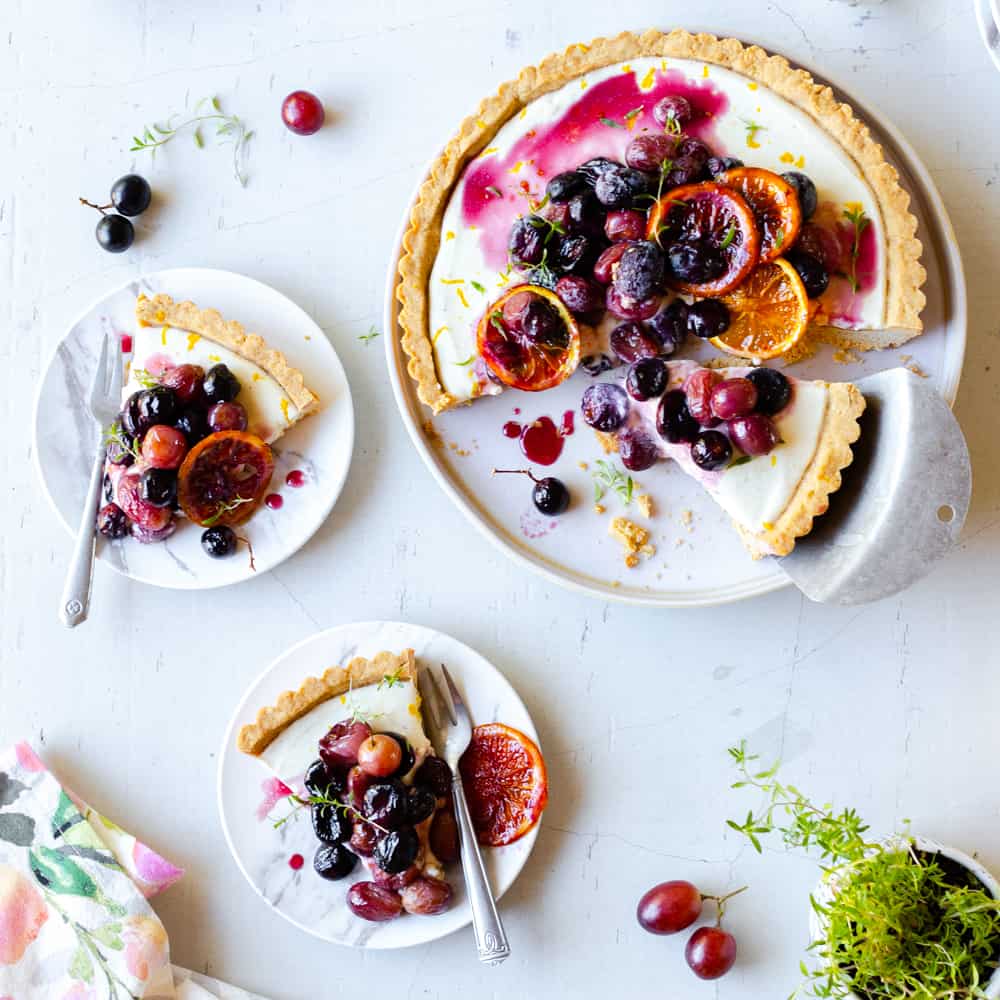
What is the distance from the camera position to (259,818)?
352 centimetres

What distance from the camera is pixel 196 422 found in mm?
3383

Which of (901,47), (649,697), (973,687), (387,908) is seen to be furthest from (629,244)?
(387,908)

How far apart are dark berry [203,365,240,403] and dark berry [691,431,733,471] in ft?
4.38

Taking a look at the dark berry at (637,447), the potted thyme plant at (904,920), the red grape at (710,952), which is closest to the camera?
the potted thyme plant at (904,920)

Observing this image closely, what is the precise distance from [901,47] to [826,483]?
4.59ft

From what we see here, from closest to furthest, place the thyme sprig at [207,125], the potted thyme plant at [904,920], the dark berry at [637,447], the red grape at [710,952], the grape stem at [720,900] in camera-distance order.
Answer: the potted thyme plant at [904,920]
the dark berry at [637,447]
the red grape at [710,952]
the grape stem at [720,900]
the thyme sprig at [207,125]

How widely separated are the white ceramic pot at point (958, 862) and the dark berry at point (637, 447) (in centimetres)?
124

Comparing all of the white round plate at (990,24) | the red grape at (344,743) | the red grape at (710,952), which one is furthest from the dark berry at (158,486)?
the white round plate at (990,24)

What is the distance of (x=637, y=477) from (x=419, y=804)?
44.1 inches

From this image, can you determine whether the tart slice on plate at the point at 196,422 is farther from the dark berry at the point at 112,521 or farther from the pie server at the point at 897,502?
the pie server at the point at 897,502

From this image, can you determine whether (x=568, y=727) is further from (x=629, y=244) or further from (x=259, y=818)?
(x=629, y=244)

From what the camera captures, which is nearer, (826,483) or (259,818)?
(826,483)

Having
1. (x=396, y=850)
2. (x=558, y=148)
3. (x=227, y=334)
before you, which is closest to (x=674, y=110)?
(x=558, y=148)

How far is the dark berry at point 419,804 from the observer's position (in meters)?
3.24
